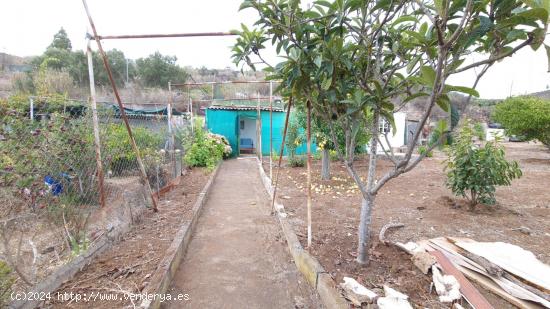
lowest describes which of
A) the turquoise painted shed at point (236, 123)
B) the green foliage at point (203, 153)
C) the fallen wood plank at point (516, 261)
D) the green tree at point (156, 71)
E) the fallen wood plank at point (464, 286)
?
the fallen wood plank at point (464, 286)

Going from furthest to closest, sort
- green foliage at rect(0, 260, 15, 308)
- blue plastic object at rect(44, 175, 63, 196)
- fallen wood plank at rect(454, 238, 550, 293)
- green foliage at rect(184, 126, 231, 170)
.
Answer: green foliage at rect(184, 126, 231, 170) < blue plastic object at rect(44, 175, 63, 196) < fallen wood plank at rect(454, 238, 550, 293) < green foliage at rect(0, 260, 15, 308)

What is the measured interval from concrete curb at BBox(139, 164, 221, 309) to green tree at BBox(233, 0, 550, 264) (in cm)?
195

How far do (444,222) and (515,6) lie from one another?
3615 mm

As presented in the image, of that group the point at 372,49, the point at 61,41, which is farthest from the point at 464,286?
the point at 61,41

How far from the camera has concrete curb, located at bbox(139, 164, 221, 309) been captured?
2484 millimetres

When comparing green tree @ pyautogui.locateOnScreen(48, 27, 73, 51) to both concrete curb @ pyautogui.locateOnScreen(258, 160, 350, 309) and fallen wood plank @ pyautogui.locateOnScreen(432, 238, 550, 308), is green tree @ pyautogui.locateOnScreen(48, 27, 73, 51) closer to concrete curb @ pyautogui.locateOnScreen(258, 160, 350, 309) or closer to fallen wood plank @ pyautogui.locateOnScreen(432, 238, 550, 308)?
concrete curb @ pyautogui.locateOnScreen(258, 160, 350, 309)

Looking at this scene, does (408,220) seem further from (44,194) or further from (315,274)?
(44,194)

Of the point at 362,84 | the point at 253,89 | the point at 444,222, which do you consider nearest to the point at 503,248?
the point at 444,222

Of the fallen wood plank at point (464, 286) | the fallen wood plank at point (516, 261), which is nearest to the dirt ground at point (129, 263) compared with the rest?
the fallen wood plank at point (464, 286)

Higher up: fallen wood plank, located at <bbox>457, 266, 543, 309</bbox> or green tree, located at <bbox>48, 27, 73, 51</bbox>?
green tree, located at <bbox>48, 27, 73, 51</bbox>

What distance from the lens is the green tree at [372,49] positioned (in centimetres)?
154

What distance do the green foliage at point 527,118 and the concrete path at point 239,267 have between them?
1360cm

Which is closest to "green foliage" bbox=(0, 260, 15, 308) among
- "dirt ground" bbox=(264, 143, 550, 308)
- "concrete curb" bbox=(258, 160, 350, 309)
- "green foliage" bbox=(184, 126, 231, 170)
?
"concrete curb" bbox=(258, 160, 350, 309)

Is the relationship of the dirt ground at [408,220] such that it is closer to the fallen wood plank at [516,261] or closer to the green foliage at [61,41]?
the fallen wood plank at [516,261]
